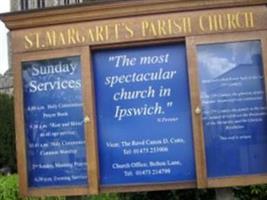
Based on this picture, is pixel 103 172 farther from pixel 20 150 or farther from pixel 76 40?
pixel 76 40

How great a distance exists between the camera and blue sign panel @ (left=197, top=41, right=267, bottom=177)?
5.00 metres

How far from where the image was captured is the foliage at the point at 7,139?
24244mm

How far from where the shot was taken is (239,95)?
502cm

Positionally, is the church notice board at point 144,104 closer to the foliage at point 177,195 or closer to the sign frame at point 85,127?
the sign frame at point 85,127

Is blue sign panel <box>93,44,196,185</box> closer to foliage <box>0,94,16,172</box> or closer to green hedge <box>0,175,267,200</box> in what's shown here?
green hedge <box>0,175,267,200</box>

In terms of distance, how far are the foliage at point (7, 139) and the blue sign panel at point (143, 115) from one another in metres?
18.9

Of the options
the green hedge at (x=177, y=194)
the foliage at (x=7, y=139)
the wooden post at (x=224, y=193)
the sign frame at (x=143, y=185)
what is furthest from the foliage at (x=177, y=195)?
the foliage at (x=7, y=139)

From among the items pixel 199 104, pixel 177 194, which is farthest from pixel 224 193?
pixel 177 194

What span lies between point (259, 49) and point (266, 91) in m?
0.32

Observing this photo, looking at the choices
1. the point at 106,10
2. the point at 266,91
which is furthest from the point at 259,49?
the point at 106,10

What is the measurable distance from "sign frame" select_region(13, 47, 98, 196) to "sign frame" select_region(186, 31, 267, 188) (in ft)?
2.45

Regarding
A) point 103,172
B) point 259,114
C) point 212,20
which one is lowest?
point 103,172

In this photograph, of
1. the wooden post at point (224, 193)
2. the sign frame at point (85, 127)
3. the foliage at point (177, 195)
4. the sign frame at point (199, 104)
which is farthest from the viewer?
the foliage at point (177, 195)

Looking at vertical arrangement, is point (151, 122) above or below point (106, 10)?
below
